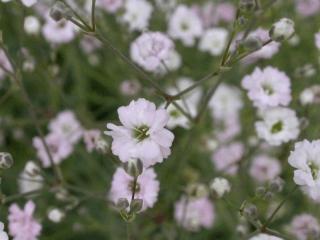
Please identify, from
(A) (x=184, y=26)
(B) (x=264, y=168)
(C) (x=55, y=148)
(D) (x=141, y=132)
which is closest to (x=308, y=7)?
(A) (x=184, y=26)

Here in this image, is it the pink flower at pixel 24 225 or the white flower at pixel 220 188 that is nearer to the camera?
the white flower at pixel 220 188

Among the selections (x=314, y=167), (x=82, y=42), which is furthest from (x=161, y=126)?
(x=82, y=42)

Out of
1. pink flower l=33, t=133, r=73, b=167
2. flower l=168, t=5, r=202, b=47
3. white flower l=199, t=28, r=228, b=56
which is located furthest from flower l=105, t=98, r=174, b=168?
white flower l=199, t=28, r=228, b=56

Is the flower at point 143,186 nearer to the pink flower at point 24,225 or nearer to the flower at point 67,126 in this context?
the pink flower at point 24,225

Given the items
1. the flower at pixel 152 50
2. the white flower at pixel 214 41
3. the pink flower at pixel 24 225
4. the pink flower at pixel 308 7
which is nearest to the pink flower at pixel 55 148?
the pink flower at pixel 24 225

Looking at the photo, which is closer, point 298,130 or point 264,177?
point 298,130

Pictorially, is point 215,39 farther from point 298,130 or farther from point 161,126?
point 161,126

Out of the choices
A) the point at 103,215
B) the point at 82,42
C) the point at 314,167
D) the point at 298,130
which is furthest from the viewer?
the point at 82,42
